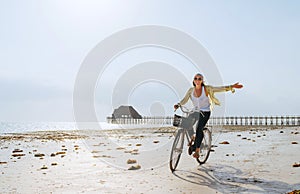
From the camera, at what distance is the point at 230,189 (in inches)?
241

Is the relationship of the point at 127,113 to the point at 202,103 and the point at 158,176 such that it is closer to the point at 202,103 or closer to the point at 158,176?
Result: the point at 202,103

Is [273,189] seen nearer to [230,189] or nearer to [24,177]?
[230,189]

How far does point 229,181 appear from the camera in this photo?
22.5 ft

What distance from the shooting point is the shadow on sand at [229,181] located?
6.02 meters

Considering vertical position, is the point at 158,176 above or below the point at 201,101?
below

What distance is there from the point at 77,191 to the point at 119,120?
4637 inches

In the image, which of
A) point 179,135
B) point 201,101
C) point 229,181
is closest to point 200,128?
point 179,135

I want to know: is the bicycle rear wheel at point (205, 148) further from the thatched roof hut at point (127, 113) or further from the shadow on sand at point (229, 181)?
the thatched roof hut at point (127, 113)

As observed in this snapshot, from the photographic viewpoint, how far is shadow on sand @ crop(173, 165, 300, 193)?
19.7 feet

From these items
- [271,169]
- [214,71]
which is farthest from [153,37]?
[271,169]

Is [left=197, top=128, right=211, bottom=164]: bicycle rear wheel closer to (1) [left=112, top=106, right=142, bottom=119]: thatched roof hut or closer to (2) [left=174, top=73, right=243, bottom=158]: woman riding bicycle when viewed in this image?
(2) [left=174, top=73, right=243, bottom=158]: woman riding bicycle

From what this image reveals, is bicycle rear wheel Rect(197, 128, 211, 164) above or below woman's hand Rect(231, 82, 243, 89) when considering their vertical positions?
below

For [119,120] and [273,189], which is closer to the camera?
[273,189]

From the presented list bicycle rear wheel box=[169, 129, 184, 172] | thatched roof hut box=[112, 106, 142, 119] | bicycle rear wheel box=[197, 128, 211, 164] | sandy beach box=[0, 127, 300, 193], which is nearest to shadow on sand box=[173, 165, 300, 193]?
sandy beach box=[0, 127, 300, 193]
